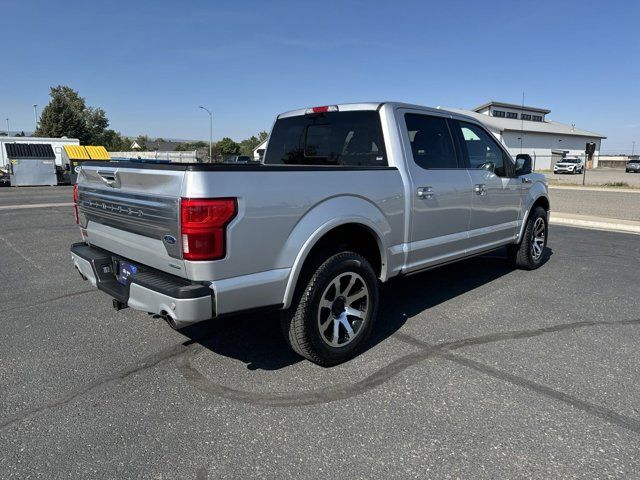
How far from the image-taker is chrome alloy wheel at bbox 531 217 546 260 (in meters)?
6.26

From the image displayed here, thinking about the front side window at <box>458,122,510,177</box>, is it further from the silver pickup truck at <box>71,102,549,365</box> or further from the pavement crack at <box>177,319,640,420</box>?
the pavement crack at <box>177,319,640,420</box>

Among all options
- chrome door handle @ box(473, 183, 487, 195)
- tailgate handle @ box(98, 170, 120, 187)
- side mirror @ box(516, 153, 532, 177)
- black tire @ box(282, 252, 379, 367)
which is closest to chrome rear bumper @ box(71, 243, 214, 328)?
tailgate handle @ box(98, 170, 120, 187)

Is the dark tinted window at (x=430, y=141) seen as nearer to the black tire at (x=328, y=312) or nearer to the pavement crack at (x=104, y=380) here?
the black tire at (x=328, y=312)

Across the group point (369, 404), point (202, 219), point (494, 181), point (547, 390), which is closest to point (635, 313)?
point (494, 181)

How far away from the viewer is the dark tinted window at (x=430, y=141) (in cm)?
420

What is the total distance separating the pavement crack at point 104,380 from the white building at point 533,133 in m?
58.5

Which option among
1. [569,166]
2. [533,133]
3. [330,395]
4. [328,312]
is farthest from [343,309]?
[533,133]

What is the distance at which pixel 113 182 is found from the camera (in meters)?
3.23

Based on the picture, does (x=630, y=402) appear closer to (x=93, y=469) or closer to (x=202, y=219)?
(x=202, y=219)

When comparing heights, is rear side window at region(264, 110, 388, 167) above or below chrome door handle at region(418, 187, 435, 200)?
above

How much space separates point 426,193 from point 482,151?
1.43 meters

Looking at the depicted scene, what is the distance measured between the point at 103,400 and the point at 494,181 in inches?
169

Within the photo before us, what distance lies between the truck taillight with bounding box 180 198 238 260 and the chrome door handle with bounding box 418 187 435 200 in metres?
1.94

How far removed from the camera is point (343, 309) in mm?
3490
